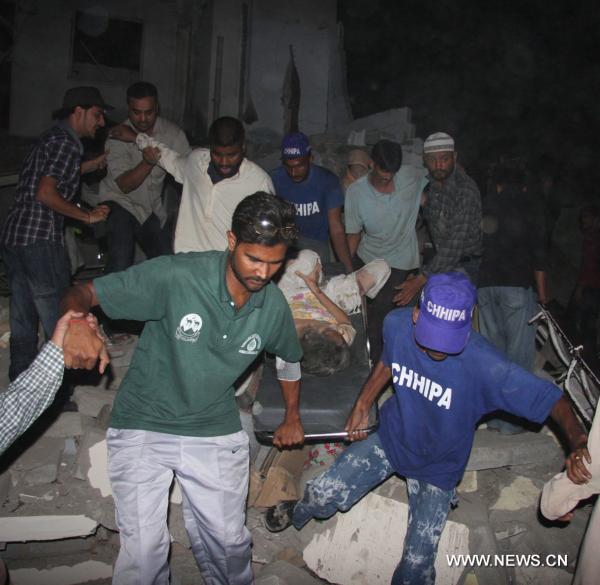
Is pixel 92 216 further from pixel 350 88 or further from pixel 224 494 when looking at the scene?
pixel 350 88

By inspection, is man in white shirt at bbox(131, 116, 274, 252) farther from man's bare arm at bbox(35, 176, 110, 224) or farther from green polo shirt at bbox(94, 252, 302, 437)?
green polo shirt at bbox(94, 252, 302, 437)

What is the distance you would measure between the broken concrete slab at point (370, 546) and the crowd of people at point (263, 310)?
31cm

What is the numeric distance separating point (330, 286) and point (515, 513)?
7.23ft

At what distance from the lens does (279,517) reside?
11.8 ft

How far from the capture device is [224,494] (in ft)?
8.77

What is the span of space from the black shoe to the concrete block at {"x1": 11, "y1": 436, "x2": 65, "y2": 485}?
5.11 ft

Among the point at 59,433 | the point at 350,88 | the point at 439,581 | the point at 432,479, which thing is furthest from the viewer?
the point at 350,88

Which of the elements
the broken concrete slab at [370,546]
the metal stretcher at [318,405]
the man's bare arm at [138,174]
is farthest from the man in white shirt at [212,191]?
the broken concrete slab at [370,546]

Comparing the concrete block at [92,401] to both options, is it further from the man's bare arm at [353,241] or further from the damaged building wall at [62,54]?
the damaged building wall at [62,54]

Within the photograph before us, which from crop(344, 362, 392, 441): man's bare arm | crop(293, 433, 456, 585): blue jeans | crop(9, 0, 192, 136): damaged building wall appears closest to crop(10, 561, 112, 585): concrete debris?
crop(293, 433, 456, 585): blue jeans

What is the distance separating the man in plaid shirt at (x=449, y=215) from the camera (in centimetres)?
454

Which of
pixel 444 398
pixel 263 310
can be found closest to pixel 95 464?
pixel 263 310

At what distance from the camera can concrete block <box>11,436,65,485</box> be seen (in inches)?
150

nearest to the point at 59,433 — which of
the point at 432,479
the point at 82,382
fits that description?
the point at 82,382
